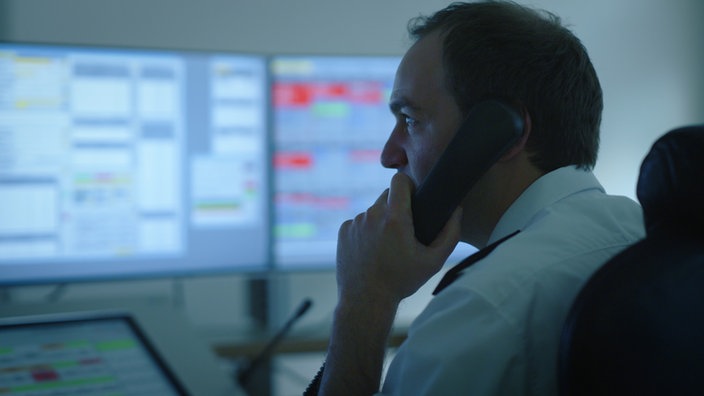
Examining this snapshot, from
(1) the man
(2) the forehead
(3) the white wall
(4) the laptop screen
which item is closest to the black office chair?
(1) the man

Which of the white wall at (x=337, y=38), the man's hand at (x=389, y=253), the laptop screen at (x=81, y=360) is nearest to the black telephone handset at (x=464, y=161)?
the man's hand at (x=389, y=253)

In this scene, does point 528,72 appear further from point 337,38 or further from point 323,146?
point 337,38

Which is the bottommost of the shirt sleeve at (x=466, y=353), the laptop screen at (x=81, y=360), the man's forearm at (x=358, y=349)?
the laptop screen at (x=81, y=360)

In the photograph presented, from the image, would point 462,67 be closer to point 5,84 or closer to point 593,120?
point 593,120

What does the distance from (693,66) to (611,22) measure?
34cm

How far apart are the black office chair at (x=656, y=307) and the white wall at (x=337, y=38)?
2.87ft

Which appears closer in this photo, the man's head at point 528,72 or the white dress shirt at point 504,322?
the white dress shirt at point 504,322

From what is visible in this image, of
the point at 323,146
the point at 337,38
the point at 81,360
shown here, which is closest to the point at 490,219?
the point at 81,360

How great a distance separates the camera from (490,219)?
0.89 metres

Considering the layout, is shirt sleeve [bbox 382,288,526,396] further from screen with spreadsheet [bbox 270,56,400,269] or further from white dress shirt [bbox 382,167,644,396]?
screen with spreadsheet [bbox 270,56,400,269]

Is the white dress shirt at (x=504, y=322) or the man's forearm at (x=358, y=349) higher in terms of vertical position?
the white dress shirt at (x=504, y=322)

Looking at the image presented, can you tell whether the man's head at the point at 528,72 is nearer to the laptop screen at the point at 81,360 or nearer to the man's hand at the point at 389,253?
the man's hand at the point at 389,253

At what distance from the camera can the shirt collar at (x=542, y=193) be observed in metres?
0.83

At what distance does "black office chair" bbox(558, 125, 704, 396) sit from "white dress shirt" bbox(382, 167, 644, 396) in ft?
0.29
